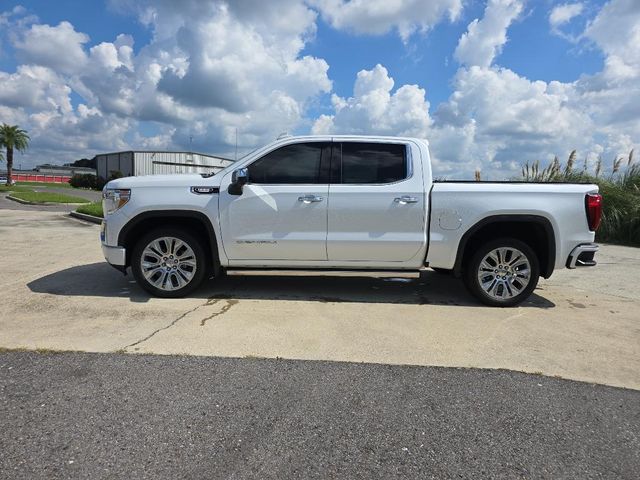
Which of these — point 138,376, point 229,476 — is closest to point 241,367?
point 138,376

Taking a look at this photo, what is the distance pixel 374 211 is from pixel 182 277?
2370 mm

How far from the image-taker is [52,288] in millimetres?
5738

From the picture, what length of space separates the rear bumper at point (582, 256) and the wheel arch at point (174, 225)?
161 inches

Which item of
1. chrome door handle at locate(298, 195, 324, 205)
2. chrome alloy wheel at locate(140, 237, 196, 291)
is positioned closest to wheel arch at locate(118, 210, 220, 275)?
chrome alloy wheel at locate(140, 237, 196, 291)

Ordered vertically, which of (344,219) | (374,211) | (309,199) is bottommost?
(344,219)

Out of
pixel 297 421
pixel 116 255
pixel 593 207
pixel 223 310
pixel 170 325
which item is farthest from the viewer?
pixel 116 255

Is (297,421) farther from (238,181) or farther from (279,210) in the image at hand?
(238,181)

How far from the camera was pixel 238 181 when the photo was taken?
17.0ft

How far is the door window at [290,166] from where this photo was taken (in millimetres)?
5340

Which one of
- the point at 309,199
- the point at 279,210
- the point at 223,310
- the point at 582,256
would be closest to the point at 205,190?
the point at 279,210

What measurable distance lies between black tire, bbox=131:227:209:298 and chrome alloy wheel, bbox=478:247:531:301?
10.7ft

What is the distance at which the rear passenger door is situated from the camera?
5.22m

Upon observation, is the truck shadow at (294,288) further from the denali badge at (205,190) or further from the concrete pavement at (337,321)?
the denali badge at (205,190)

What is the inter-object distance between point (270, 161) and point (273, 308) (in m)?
1.71
